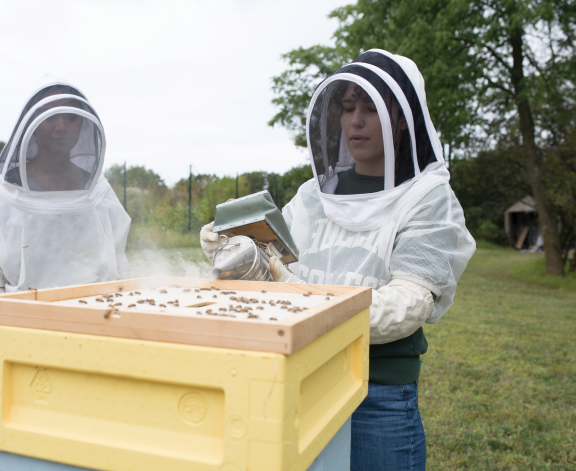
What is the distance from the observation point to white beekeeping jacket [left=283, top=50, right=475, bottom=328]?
5.56 feet

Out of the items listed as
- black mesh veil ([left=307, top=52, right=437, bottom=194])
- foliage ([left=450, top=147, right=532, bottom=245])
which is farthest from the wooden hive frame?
foliage ([left=450, top=147, right=532, bottom=245])

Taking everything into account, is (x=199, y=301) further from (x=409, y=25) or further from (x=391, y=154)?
(x=409, y=25)

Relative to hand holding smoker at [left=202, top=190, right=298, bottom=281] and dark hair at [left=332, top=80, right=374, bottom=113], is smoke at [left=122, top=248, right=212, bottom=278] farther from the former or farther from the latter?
dark hair at [left=332, top=80, right=374, bottom=113]

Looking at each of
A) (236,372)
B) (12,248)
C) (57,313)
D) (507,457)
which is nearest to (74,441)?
(57,313)

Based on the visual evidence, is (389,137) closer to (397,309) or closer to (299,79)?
(397,309)

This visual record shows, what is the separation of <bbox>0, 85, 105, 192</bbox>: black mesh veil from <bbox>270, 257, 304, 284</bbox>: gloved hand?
149 cm

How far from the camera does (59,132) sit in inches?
106

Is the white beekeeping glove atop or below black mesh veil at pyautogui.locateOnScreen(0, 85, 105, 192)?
below

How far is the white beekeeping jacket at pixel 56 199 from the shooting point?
2502 mm

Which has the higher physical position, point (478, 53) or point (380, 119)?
point (478, 53)

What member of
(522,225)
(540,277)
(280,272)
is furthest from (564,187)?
(522,225)

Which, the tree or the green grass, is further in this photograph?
the tree

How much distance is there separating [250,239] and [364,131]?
0.68 metres

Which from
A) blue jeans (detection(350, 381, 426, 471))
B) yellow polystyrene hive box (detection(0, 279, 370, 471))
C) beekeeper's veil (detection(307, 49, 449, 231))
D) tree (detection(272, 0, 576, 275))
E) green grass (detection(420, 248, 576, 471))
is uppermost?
tree (detection(272, 0, 576, 275))
